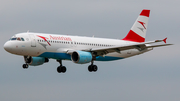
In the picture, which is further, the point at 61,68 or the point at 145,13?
the point at 145,13

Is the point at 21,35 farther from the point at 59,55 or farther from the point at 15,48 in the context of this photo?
the point at 59,55

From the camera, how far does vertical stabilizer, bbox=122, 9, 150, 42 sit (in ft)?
238

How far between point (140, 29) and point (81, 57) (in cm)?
1759

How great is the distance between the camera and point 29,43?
5866 centimetres

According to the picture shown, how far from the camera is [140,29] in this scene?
73.3 m

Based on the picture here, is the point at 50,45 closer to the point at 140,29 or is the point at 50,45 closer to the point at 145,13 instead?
the point at 140,29

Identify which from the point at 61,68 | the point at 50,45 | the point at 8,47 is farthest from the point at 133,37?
the point at 8,47

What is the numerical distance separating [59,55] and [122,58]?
13.1 meters

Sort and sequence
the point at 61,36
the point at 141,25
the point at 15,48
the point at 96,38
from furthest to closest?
the point at 141,25
the point at 96,38
the point at 61,36
the point at 15,48

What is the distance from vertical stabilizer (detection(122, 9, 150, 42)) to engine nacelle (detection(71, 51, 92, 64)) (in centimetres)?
1349

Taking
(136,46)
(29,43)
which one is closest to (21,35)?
(29,43)

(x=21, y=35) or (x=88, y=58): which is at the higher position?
(x=21, y=35)

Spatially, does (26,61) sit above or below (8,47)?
below

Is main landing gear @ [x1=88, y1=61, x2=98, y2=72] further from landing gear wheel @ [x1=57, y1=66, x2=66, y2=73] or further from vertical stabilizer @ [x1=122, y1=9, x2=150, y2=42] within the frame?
vertical stabilizer @ [x1=122, y1=9, x2=150, y2=42]
